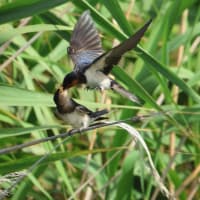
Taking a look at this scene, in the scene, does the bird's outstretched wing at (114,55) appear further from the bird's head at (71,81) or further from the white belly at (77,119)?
the white belly at (77,119)

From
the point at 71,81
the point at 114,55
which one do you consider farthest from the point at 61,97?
the point at 114,55

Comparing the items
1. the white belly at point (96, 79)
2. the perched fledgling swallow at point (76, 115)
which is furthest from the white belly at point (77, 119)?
the white belly at point (96, 79)

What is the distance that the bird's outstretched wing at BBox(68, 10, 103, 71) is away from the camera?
1436 mm

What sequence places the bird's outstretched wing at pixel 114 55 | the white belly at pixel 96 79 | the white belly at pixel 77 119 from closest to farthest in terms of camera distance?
the bird's outstretched wing at pixel 114 55 → the white belly at pixel 96 79 → the white belly at pixel 77 119

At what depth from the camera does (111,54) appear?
1.20 meters

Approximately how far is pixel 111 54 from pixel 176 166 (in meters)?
1.14

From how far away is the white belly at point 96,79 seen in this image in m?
1.27

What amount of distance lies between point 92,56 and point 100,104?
115 mm

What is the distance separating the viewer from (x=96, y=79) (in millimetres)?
1273

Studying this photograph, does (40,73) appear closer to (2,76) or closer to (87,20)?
(2,76)

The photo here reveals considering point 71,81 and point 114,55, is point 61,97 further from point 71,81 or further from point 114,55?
point 114,55

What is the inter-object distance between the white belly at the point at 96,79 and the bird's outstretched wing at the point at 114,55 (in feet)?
0.04

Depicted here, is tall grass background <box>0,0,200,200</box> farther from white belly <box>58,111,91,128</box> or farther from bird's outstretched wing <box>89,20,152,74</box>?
bird's outstretched wing <box>89,20,152,74</box>

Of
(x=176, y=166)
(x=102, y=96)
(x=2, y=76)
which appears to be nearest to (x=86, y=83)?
(x=2, y=76)
